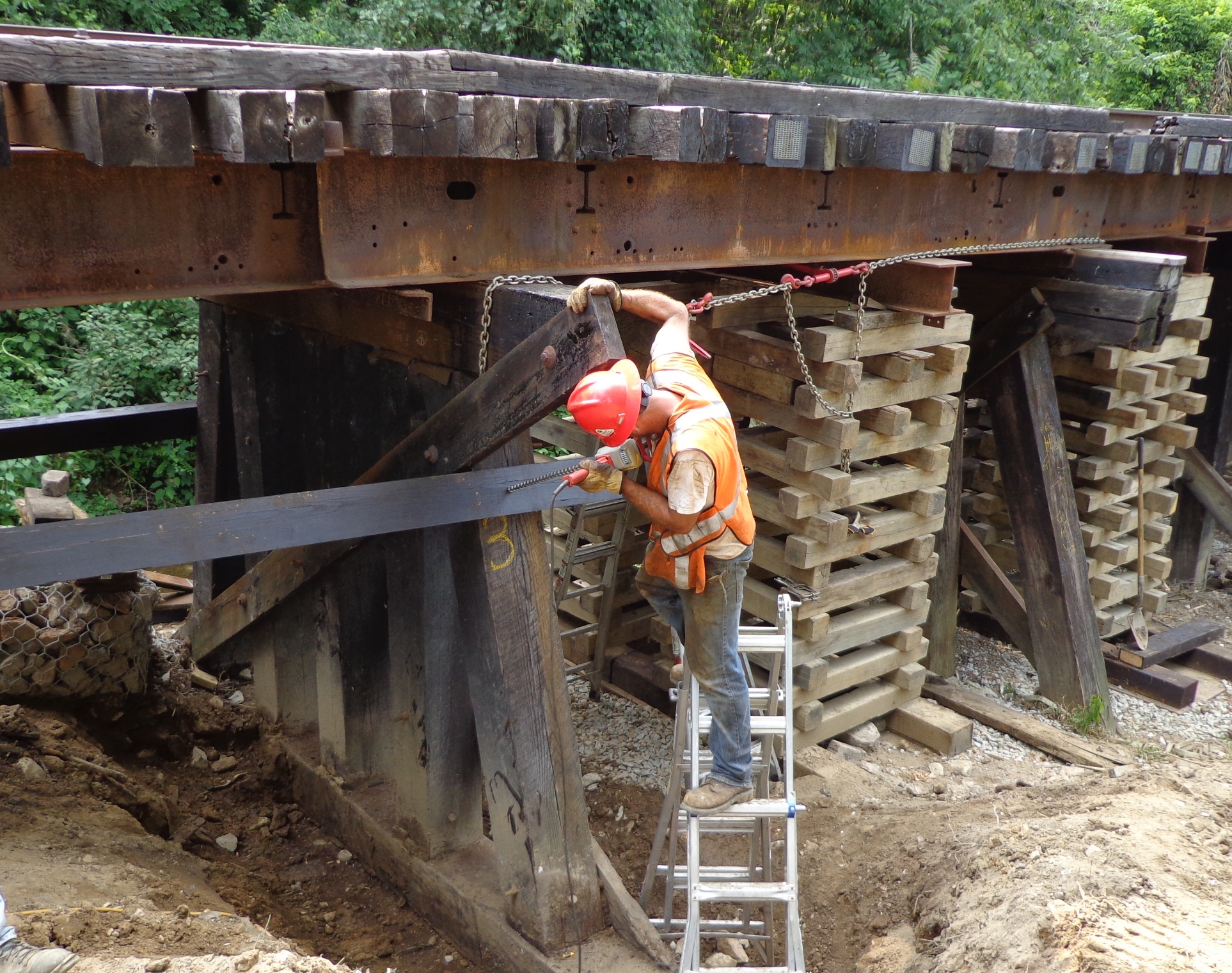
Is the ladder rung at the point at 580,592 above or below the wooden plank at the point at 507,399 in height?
below

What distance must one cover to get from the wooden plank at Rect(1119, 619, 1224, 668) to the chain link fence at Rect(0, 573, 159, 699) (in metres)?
6.55

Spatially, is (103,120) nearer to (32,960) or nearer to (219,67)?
(219,67)

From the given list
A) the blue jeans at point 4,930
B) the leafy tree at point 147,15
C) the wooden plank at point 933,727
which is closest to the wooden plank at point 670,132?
the blue jeans at point 4,930

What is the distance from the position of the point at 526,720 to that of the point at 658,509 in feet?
3.02

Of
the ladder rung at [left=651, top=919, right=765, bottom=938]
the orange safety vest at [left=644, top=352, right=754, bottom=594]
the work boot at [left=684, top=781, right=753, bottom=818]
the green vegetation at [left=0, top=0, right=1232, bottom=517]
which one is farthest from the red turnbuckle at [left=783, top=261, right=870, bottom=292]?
the green vegetation at [left=0, top=0, right=1232, bottom=517]

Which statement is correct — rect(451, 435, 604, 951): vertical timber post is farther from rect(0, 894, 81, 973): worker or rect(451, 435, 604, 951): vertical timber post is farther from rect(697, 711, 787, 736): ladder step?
rect(0, 894, 81, 973): worker

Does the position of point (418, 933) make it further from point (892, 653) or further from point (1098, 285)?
point (1098, 285)

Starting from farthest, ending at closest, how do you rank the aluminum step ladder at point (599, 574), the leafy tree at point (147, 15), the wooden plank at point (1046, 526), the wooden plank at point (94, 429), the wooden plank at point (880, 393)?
the leafy tree at point (147, 15), the wooden plank at point (1046, 526), the aluminum step ladder at point (599, 574), the wooden plank at point (94, 429), the wooden plank at point (880, 393)

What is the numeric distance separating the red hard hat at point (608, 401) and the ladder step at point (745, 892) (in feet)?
5.61

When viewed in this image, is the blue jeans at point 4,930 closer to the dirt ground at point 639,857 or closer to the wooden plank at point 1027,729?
the dirt ground at point 639,857

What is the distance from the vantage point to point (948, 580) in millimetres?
6984

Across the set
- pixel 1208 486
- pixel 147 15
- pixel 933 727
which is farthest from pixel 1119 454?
pixel 147 15

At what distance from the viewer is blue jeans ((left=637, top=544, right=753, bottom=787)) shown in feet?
12.2

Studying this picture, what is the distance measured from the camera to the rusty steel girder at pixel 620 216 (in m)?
3.26
